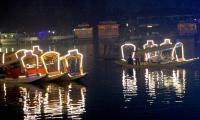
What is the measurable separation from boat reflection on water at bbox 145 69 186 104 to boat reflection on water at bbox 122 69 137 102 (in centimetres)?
134

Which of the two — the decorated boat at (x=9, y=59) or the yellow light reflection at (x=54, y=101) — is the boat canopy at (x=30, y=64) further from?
the yellow light reflection at (x=54, y=101)

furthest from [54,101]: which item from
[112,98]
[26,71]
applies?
[26,71]

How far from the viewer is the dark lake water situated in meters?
35.6

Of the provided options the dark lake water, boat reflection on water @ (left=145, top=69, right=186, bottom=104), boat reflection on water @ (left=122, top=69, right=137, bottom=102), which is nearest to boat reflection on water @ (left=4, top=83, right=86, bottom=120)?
the dark lake water

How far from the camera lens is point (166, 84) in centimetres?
4944

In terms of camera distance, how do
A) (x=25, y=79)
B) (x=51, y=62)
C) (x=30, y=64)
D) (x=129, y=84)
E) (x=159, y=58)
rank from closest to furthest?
(x=129, y=84) → (x=25, y=79) → (x=30, y=64) → (x=51, y=62) → (x=159, y=58)

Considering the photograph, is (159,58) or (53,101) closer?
(53,101)

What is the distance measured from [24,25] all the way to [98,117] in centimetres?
15293

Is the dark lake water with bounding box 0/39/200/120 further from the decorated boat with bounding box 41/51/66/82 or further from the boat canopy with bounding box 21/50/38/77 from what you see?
the boat canopy with bounding box 21/50/38/77

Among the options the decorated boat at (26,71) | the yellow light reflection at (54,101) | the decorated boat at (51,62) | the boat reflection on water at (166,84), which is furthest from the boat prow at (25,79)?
the boat reflection on water at (166,84)

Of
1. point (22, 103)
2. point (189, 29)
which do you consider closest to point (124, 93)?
point (22, 103)

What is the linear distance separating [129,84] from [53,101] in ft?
39.5

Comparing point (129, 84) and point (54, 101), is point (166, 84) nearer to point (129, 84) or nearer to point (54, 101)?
point (129, 84)

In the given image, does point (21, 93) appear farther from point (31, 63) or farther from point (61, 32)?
point (61, 32)
